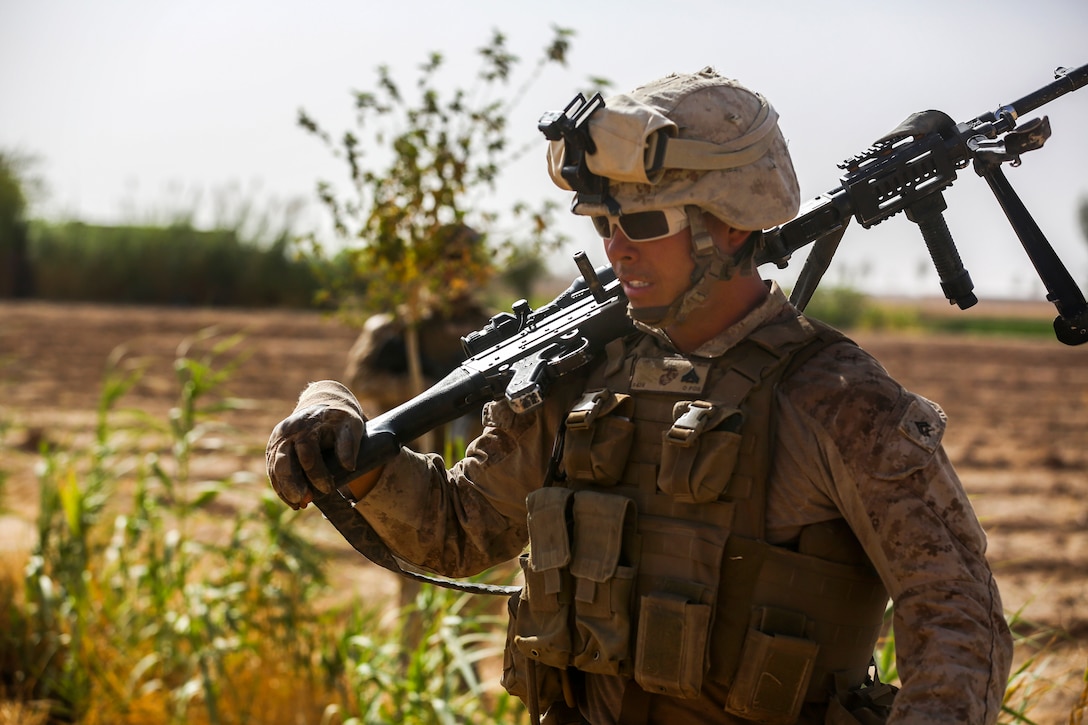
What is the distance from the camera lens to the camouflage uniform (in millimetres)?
1653

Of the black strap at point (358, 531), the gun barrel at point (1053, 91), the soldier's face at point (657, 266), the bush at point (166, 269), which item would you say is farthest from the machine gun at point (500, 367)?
the bush at point (166, 269)

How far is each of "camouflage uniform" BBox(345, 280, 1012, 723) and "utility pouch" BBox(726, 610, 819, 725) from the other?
11 cm

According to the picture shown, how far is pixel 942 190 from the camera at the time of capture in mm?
2227

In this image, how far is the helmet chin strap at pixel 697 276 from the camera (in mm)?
1958

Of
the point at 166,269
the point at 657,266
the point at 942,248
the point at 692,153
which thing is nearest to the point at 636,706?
the point at 657,266

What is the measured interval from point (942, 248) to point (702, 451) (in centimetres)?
79

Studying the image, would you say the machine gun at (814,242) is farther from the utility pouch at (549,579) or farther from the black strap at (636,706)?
the black strap at (636,706)

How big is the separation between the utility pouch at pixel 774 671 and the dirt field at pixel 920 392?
4.13ft

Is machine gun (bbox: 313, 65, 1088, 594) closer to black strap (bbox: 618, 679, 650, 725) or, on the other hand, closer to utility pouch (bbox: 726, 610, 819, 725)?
black strap (bbox: 618, 679, 650, 725)

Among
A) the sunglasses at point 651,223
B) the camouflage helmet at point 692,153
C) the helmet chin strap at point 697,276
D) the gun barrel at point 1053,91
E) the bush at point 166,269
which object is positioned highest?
the bush at point 166,269

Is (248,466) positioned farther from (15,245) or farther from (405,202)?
(15,245)

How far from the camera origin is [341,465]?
83.1 inches

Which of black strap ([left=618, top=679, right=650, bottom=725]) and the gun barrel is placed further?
the gun barrel

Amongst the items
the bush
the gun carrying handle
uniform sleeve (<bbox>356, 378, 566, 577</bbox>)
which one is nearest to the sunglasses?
uniform sleeve (<bbox>356, 378, 566, 577</bbox>)
